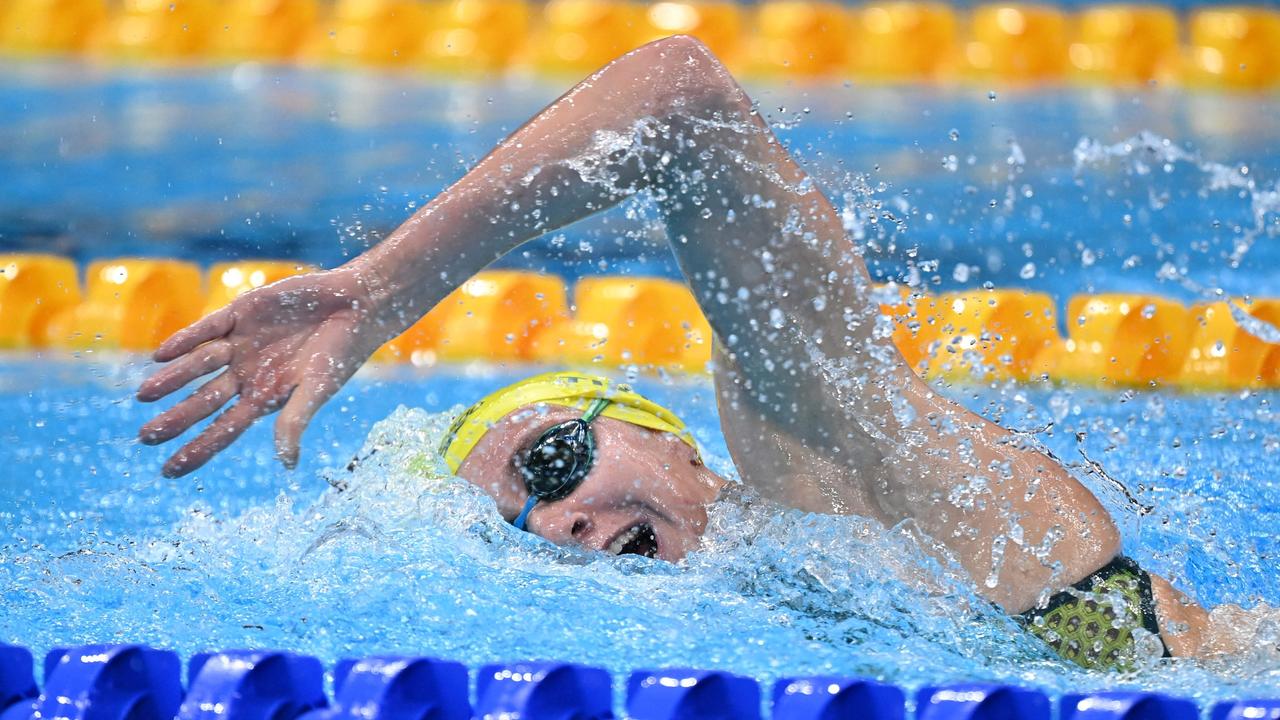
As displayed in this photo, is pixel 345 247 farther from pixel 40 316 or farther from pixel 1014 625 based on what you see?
pixel 1014 625

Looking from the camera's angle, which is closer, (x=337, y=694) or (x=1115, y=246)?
(x=337, y=694)

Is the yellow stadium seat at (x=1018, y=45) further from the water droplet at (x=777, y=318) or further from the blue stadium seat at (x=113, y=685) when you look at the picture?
the blue stadium seat at (x=113, y=685)

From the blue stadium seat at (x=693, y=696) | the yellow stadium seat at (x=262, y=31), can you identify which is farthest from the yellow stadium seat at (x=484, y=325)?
the blue stadium seat at (x=693, y=696)

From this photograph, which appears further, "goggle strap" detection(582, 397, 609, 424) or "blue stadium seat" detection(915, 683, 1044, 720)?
"goggle strap" detection(582, 397, 609, 424)

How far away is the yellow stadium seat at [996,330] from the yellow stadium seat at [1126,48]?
1.83 m

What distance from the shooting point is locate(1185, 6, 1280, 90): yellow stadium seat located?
5512 mm

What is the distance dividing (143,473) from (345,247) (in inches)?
74.9

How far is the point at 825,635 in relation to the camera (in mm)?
1783

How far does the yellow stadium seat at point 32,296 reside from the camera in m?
4.26

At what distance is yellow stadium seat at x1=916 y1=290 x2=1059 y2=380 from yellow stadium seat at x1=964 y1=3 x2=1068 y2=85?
1.71 metres

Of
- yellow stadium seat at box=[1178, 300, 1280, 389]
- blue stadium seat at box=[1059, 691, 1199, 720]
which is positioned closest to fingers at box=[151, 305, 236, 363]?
blue stadium seat at box=[1059, 691, 1199, 720]

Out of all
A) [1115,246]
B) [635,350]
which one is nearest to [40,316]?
[635,350]

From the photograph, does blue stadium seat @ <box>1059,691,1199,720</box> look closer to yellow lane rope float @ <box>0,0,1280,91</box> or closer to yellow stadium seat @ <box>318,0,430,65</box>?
yellow lane rope float @ <box>0,0,1280,91</box>

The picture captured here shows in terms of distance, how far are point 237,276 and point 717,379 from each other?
2.91 meters
